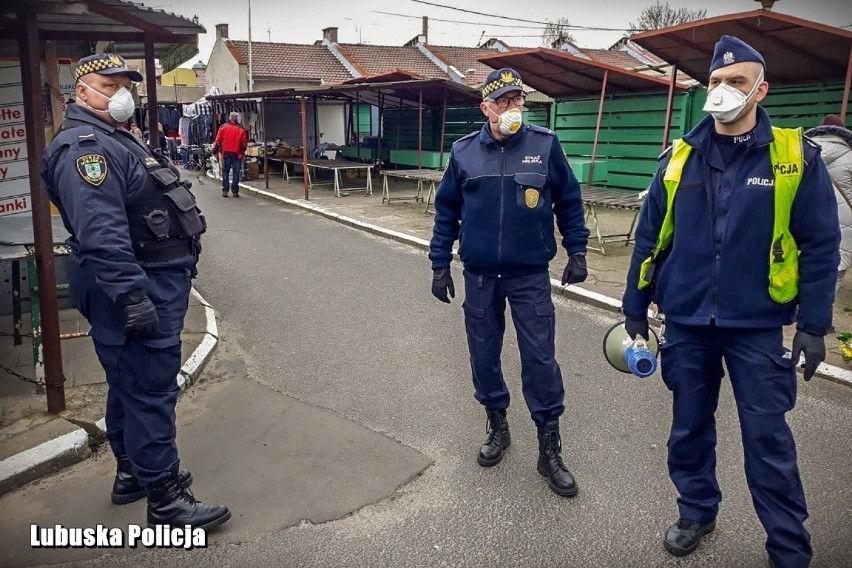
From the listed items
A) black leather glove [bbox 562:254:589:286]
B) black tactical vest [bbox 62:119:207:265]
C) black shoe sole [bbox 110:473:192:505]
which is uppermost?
black tactical vest [bbox 62:119:207:265]

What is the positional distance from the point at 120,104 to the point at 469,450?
8.38 ft

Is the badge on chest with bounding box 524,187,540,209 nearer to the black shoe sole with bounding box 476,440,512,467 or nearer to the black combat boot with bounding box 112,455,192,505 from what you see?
the black shoe sole with bounding box 476,440,512,467

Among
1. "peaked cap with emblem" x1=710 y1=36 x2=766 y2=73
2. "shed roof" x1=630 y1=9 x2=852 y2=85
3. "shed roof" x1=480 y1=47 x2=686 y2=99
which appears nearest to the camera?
"peaked cap with emblem" x1=710 y1=36 x2=766 y2=73

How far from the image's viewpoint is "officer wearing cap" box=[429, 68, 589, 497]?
343 cm

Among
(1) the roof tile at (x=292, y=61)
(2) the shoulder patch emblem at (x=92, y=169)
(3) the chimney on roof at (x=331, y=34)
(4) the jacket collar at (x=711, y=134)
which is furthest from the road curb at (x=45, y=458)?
(3) the chimney on roof at (x=331, y=34)

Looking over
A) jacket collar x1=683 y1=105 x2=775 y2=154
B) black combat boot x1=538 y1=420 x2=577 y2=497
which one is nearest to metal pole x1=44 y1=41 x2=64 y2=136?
black combat boot x1=538 y1=420 x2=577 y2=497

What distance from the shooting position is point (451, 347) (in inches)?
221

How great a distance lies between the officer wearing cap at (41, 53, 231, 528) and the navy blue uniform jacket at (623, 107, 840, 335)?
2215 mm

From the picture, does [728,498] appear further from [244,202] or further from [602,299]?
[244,202]

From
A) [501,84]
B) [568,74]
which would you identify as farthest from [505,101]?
[568,74]

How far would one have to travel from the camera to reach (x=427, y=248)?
9.52 m

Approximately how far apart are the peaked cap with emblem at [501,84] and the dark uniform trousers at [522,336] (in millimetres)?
970

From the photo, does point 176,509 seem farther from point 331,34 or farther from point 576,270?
point 331,34

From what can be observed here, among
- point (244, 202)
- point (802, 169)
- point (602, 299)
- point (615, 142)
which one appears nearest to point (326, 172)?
point (244, 202)
